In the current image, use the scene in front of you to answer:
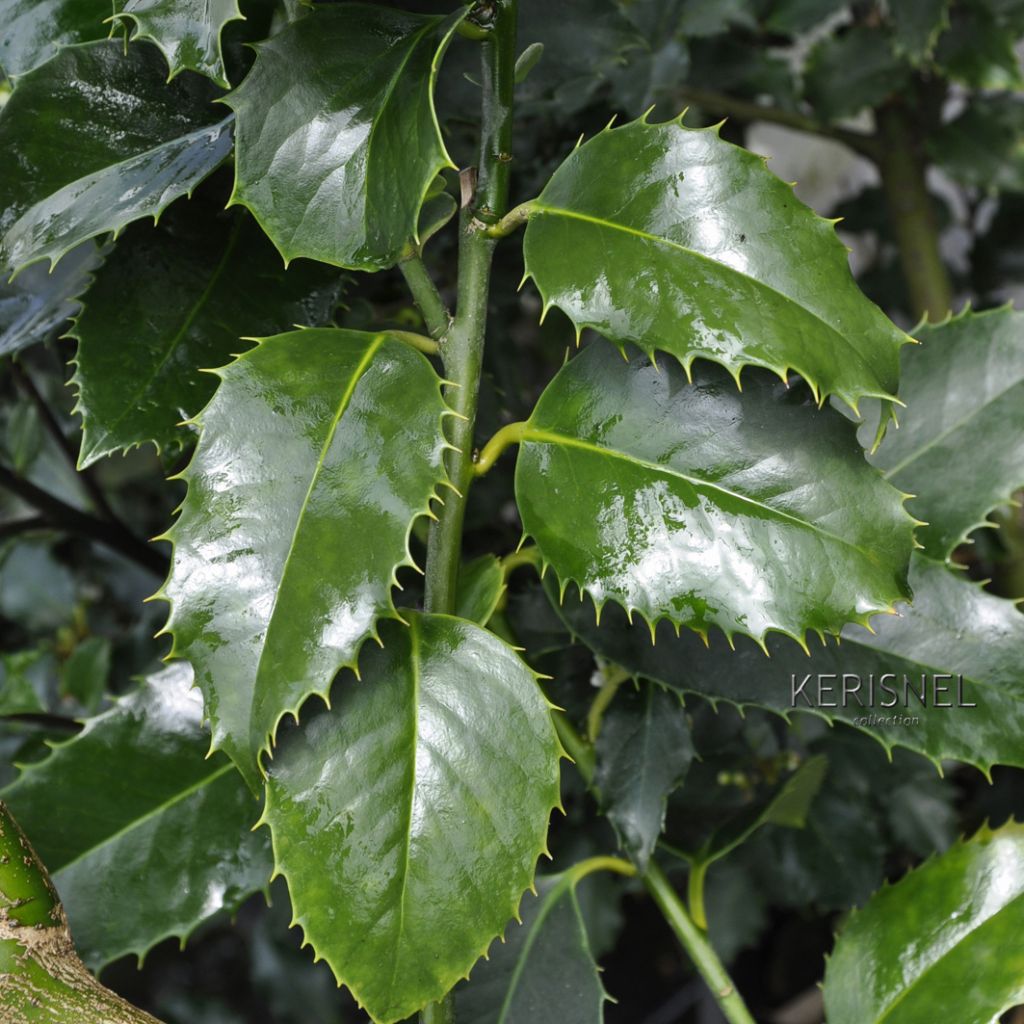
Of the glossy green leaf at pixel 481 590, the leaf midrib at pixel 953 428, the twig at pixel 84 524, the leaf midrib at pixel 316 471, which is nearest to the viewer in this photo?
the leaf midrib at pixel 316 471

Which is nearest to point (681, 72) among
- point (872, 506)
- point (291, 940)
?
point (872, 506)

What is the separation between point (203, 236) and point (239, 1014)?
85 cm

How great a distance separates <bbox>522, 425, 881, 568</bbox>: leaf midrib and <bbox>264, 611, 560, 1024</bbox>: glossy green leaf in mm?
98

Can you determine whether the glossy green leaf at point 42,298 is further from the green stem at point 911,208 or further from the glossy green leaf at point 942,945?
the green stem at point 911,208

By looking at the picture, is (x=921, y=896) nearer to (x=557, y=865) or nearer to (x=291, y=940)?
(x=557, y=865)

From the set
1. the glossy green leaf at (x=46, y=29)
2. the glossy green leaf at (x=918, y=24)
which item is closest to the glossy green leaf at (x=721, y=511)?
the glossy green leaf at (x=46, y=29)

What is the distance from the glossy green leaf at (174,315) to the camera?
0.56 meters

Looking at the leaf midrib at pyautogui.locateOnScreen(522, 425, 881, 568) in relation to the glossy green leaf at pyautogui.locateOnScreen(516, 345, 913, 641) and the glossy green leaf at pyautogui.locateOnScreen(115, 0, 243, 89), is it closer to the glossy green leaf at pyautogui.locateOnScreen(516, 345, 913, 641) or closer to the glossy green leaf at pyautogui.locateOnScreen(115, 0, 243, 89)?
the glossy green leaf at pyautogui.locateOnScreen(516, 345, 913, 641)

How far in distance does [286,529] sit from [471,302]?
15cm

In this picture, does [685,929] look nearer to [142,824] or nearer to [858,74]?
[142,824]

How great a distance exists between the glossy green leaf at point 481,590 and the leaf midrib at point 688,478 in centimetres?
8

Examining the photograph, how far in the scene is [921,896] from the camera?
24.0 inches

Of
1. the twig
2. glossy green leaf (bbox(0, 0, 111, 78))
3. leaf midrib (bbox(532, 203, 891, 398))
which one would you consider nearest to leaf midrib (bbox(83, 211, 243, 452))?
glossy green leaf (bbox(0, 0, 111, 78))

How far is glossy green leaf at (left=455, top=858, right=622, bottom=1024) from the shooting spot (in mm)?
614
